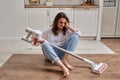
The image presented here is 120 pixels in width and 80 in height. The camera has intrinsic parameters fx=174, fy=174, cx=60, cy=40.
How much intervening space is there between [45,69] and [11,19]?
209 cm

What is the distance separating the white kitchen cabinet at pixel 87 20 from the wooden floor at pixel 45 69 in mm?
1230

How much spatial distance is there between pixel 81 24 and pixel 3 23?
181 centimetres

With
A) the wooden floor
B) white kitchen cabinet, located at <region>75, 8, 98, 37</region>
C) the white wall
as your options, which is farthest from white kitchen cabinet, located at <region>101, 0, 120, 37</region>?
the white wall

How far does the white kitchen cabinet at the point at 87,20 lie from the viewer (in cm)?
399

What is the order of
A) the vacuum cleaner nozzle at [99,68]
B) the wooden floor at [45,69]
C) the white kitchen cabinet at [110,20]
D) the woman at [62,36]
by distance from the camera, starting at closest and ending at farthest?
the wooden floor at [45,69], the vacuum cleaner nozzle at [99,68], the woman at [62,36], the white kitchen cabinet at [110,20]

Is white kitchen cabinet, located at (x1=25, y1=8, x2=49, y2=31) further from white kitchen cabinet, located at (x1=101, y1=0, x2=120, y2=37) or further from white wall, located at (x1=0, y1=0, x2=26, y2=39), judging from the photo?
white kitchen cabinet, located at (x1=101, y1=0, x2=120, y2=37)

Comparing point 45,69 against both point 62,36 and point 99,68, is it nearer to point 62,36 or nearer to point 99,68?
point 62,36

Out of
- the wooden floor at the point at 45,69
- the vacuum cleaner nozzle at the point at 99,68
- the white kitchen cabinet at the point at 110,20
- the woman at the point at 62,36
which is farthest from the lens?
the white kitchen cabinet at the point at 110,20

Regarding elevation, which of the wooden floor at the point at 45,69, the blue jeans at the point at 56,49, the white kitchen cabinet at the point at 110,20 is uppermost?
the white kitchen cabinet at the point at 110,20

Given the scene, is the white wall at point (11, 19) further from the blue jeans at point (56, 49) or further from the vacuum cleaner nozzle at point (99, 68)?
the vacuum cleaner nozzle at point (99, 68)

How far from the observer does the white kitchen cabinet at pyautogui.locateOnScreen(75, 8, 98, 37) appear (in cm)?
399

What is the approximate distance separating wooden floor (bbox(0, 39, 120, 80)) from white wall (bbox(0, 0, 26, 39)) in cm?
126

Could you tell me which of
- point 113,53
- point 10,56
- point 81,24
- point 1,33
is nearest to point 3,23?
point 1,33

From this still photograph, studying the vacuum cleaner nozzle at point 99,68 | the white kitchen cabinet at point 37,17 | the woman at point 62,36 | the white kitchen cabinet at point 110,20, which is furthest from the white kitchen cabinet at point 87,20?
the vacuum cleaner nozzle at point 99,68
